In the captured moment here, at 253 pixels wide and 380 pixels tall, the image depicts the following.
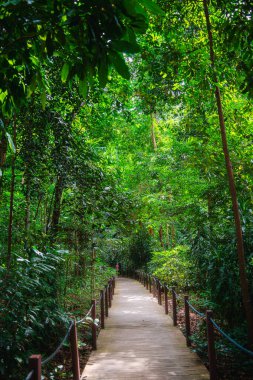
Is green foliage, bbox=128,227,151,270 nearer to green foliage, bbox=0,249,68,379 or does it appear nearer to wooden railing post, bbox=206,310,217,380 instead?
green foliage, bbox=0,249,68,379

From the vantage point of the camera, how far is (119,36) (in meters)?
1.88

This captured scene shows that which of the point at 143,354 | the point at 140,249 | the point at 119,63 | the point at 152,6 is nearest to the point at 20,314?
the point at 143,354

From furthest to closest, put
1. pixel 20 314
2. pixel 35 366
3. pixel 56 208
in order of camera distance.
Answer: pixel 56 208 < pixel 20 314 < pixel 35 366

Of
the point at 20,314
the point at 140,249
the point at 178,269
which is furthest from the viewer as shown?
the point at 140,249

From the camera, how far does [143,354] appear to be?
21.2 ft

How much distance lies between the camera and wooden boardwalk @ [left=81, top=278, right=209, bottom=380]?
5297 mm

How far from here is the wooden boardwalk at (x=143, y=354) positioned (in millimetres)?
5297

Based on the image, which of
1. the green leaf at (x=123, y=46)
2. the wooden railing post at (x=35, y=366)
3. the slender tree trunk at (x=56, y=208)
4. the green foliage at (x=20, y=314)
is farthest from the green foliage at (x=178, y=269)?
the green leaf at (x=123, y=46)

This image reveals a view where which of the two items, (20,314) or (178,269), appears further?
(178,269)

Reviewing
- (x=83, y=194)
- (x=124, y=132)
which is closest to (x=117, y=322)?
(x=83, y=194)

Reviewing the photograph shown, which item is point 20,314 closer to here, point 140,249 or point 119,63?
point 119,63

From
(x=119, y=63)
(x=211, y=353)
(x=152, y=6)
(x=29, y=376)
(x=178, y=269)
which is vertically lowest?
(x=211, y=353)

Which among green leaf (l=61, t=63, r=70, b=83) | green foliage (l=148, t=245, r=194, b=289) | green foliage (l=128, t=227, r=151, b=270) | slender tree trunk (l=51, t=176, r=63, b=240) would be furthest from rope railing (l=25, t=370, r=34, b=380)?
green foliage (l=128, t=227, r=151, b=270)

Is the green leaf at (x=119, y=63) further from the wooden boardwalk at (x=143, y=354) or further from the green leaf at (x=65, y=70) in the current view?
the wooden boardwalk at (x=143, y=354)
